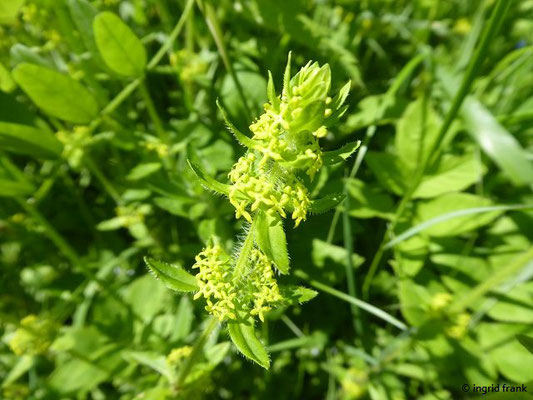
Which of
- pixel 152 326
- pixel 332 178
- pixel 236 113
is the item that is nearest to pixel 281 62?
pixel 236 113

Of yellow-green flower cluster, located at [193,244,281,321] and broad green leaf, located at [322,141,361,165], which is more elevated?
broad green leaf, located at [322,141,361,165]

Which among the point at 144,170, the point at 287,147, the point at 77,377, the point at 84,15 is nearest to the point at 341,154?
the point at 287,147

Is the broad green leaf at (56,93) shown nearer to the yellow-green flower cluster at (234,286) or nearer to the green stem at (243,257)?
the yellow-green flower cluster at (234,286)

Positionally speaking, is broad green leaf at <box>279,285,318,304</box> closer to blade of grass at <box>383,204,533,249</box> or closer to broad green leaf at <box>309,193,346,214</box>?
broad green leaf at <box>309,193,346,214</box>

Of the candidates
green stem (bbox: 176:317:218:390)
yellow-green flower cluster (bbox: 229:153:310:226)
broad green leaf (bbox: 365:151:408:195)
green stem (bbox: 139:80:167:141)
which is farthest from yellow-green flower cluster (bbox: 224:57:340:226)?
broad green leaf (bbox: 365:151:408:195)

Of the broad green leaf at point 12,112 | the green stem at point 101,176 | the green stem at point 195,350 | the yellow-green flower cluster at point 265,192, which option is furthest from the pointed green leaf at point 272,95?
the broad green leaf at point 12,112

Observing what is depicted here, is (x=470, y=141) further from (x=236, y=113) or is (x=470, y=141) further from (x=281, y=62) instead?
(x=236, y=113)

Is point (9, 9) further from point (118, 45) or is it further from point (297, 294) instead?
point (297, 294)
